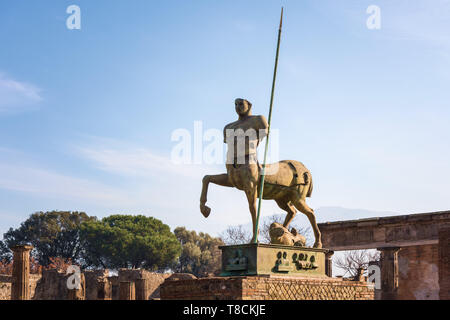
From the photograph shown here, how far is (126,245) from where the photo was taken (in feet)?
197

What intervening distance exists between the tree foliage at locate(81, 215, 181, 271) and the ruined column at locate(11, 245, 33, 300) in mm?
36278

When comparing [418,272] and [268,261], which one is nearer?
[268,261]

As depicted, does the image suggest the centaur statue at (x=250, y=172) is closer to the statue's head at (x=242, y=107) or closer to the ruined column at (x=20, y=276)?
the statue's head at (x=242, y=107)

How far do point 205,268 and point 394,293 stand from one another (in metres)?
45.1

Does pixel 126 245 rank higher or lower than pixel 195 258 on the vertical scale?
higher

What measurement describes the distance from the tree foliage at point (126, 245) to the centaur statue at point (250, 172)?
49.0m

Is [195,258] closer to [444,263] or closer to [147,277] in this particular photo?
[147,277]

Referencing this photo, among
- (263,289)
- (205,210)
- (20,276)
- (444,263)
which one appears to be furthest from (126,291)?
(263,289)

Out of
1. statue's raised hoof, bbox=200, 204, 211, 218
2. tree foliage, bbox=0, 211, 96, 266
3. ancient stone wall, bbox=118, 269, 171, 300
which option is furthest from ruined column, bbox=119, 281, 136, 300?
tree foliage, bbox=0, 211, 96, 266

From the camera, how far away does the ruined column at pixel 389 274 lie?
22.6 metres

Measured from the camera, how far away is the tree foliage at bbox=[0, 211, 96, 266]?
6419cm

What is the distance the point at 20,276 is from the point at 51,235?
43045 mm
